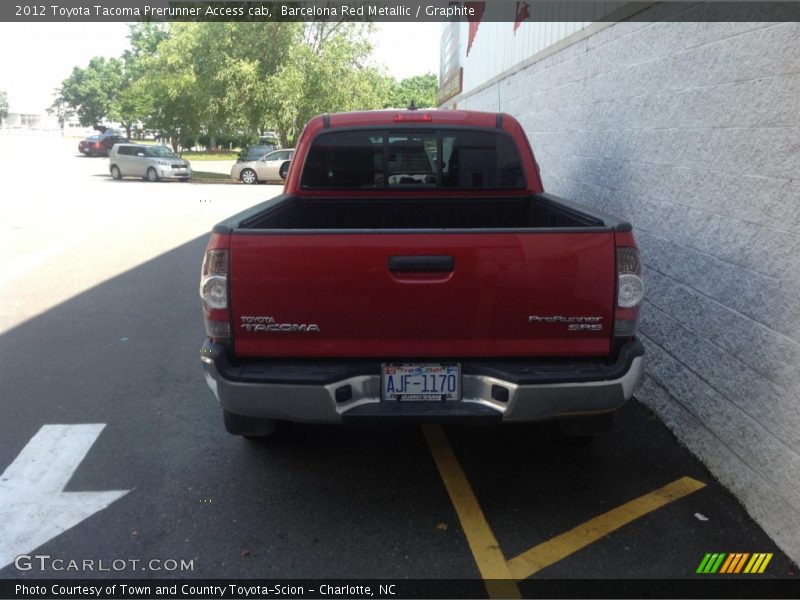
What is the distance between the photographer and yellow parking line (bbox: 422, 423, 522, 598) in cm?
297

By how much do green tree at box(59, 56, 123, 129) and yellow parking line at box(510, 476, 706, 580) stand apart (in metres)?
94.1

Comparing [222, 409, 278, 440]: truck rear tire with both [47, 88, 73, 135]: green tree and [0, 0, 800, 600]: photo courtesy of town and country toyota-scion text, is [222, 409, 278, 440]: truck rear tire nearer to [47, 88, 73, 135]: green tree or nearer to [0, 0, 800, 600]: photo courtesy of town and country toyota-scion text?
[0, 0, 800, 600]: photo courtesy of town and country toyota-scion text

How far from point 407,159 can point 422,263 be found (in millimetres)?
2025

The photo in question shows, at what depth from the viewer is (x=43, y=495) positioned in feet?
12.1

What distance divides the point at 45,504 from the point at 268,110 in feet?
93.6

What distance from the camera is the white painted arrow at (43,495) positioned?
331cm

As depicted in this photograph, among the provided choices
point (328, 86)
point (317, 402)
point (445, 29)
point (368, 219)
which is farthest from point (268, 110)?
point (317, 402)

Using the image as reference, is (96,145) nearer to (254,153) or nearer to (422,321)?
(254,153)

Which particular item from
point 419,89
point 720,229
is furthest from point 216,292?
point 419,89

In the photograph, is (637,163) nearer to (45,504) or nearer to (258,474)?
(258,474)

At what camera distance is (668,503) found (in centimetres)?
363

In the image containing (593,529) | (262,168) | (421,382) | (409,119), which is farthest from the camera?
(262,168)

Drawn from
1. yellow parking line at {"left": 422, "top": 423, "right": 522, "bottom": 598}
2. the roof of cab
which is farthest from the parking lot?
the roof of cab

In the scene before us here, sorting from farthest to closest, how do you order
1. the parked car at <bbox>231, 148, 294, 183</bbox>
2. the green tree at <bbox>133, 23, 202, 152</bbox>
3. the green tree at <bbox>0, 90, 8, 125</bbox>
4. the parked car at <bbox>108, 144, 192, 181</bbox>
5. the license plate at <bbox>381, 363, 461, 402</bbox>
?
the green tree at <bbox>0, 90, 8, 125</bbox> < the green tree at <bbox>133, 23, 202, 152</bbox> < the parked car at <bbox>108, 144, 192, 181</bbox> < the parked car at <bbox>231, 148, 294, 183</bbox> < the license plate at <bbox>381, 363, 461, 402</bbox>
